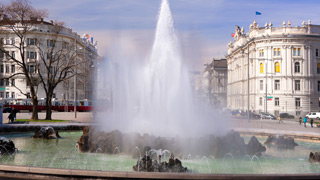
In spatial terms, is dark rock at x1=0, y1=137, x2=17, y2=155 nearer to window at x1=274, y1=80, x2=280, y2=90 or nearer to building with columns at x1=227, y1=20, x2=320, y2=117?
building with columns at x1=227, y1=20, x2=320, y2=117

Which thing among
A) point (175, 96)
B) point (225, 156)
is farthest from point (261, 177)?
point (175, 96)

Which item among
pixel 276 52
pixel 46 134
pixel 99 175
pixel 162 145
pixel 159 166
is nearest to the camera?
pixel 99 175

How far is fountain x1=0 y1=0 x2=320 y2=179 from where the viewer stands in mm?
14023

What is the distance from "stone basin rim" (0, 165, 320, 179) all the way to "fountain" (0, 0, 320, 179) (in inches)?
1.1

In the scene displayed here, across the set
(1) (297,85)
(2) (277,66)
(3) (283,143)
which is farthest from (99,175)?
(1) (297,85)

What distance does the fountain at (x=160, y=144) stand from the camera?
1402 cm

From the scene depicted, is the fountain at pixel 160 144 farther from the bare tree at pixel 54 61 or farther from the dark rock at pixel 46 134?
the bare tree at pixel 54 61

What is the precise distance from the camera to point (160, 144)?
1730 centimetres

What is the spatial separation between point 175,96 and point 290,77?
200ft

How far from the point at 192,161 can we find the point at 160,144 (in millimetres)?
1834

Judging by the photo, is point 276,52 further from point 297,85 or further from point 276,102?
point 276,102

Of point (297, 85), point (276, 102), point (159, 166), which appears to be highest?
point (297, 85)

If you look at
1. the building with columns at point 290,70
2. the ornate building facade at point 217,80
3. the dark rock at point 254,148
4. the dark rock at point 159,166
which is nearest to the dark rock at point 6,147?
the dark rock at point 159,166

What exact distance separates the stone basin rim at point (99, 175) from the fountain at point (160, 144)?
0.03 metres
